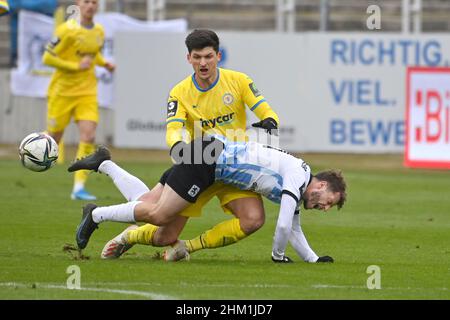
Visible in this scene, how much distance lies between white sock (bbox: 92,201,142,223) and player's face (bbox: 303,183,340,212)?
146cm

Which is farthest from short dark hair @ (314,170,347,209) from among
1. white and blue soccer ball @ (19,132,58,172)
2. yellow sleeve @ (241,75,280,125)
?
white and blue soccer ball @ (19,132,58,172)

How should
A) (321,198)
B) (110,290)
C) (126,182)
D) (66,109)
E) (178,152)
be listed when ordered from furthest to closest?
1. (66,109)
2. (126,182)
3. (321,198)
4. (178,152)
5. (110,290)

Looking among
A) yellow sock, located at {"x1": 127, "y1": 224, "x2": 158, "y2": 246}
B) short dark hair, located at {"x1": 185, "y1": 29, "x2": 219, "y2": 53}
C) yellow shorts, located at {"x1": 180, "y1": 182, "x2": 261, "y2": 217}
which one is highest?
short dark hair, located at {"x1": 185, "y1": 29, "x2": 219, "y2": 53}

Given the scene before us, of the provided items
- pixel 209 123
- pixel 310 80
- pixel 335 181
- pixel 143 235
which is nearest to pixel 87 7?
pixel 209 123

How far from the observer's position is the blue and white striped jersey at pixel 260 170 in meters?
9.88

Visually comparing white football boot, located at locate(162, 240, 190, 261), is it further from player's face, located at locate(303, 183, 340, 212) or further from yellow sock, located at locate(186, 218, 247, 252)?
player's face, located at locate(303, 183, 340, 212)

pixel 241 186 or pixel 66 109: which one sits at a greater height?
pixel 66 109

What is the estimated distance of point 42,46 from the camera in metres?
23.9

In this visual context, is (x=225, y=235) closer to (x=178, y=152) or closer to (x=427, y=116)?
(x=178, y=152)

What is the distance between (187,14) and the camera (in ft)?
86.9

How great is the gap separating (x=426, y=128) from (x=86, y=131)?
727cm

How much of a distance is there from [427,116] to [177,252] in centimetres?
1137

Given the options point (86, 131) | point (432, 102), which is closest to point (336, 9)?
point (432, 102)

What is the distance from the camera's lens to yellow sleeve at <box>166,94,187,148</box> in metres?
10.0
